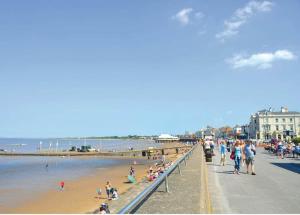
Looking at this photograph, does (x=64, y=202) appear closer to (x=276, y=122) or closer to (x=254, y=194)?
(x=254, y=194)

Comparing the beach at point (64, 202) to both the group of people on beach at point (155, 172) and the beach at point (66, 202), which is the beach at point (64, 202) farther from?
the group of people on beach at point (155, 172)

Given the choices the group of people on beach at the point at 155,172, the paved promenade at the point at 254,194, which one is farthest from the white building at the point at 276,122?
the paved promenade at the point at 254,194

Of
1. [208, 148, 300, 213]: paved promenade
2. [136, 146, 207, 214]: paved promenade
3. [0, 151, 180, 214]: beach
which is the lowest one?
[0, 151, 180, 214]: beach

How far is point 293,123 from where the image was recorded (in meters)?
122

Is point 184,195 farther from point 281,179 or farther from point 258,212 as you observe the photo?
point 281,179

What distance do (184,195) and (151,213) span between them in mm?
2364

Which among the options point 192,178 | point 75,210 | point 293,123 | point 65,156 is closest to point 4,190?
point 75,210

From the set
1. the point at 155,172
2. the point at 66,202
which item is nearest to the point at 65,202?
the point at 66,202

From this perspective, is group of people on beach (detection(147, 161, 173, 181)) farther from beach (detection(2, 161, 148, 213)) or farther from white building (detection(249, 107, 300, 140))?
white building (detection(249, 107, 300, 140))

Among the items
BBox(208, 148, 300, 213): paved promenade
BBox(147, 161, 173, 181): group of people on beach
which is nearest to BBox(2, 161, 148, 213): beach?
BBox(147, 161, 173, 181): group of people on beach

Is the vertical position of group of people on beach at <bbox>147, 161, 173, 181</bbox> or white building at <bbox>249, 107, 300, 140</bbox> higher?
white building at <bbox>249, 107, 300, 140</bbox>

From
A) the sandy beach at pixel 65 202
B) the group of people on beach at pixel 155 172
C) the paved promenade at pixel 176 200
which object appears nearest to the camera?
the paved promenade at pixel 176 200

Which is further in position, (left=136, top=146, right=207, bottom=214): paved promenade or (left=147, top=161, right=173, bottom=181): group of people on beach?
(left=147, top=161, right=173, bottom=181): group of people on beach

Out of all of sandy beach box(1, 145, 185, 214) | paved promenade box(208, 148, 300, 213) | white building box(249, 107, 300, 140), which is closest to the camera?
paved promenade box(208, 148, 300, 213)
